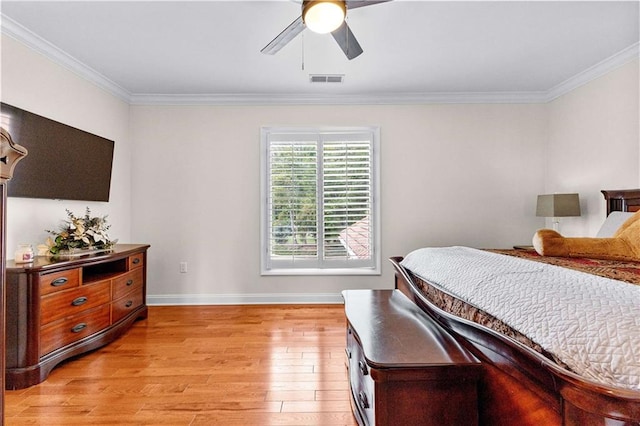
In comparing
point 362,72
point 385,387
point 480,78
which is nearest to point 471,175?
point 480,78

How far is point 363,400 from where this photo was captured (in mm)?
1679

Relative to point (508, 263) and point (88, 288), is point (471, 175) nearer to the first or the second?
point (508, 263)

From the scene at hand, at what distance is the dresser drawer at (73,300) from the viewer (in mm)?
2389

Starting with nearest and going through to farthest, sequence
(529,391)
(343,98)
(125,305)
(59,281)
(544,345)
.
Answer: (544,345)
(529,391)
(59,281)
(125,305)
(343,98)

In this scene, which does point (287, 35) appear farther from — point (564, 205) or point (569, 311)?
point (564, 205)

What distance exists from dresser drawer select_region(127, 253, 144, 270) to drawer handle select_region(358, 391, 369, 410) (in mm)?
2657

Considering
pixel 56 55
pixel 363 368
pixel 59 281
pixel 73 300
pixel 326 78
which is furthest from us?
pixel 326 78

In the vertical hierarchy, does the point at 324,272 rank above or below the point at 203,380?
above

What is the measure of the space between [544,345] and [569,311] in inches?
5.7

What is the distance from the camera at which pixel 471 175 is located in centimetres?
420

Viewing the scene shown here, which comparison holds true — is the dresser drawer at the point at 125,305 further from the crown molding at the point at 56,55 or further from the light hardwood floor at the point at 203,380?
the crown molding at the point at 56,55

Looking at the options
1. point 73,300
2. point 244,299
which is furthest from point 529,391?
point 244,299

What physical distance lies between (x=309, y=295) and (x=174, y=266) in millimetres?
1698

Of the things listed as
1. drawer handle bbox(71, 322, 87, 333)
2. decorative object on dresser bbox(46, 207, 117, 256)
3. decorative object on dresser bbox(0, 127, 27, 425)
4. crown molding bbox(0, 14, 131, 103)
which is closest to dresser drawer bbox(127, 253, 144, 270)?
decorative object on dresser bbox(46, 207, 117, 256)
